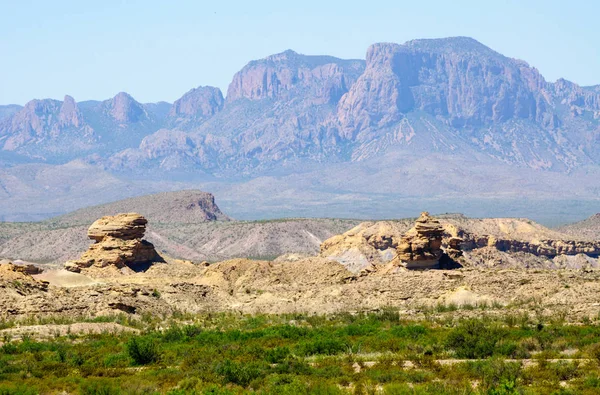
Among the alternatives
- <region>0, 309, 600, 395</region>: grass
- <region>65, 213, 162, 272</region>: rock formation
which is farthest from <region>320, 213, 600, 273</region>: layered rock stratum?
<region>0, 309, 600, 395</region>: grass

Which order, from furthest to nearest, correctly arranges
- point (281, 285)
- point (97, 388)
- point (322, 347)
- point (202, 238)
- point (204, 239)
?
point (202, 238), point (204, 239), point (281, 285), point (322, 347), point (97, 388)

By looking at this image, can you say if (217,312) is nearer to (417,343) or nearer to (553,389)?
(417,343)

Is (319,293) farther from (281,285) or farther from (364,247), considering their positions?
(364,247)

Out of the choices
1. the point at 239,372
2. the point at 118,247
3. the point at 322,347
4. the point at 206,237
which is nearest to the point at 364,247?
the point at 118,247

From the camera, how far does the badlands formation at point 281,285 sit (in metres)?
52.2

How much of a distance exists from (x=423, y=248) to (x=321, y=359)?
30213 mm

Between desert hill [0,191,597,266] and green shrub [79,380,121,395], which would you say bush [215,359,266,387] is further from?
desert hill [0,191,597,266]

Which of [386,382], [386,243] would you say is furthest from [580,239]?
[386,382]

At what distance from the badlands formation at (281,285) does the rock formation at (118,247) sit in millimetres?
63

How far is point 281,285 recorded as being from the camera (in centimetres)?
6278

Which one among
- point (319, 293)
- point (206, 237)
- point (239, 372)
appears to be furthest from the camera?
point (206, 237)

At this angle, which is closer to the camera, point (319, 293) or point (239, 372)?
point (239, 372)

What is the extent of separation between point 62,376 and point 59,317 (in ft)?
56.1

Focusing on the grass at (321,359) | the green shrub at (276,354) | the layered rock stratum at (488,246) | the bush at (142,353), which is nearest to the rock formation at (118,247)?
the layered rock stratum at (488,246)
